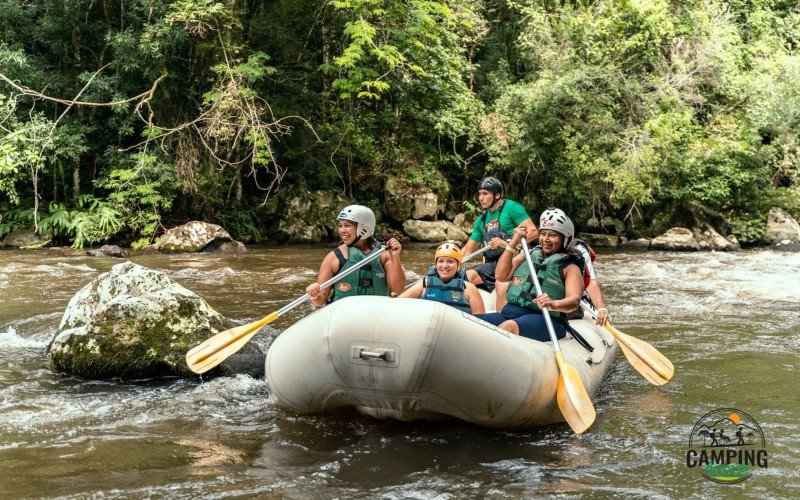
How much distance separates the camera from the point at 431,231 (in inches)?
682

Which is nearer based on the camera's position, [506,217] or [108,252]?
[506,217]

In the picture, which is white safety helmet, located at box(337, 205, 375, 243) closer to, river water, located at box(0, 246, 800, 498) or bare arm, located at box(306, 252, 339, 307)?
bare arm, located at box(306, 252, 339, 307)

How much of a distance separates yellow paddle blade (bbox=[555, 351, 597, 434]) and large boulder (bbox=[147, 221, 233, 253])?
11.0 m

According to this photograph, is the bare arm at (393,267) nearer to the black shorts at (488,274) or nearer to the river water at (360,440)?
the river water at (360,440)

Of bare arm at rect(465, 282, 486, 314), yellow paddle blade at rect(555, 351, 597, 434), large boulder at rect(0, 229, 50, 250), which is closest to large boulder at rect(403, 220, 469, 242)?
large boulder at rect(0, 229, 50, 250)

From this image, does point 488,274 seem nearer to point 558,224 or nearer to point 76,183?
point 558,224

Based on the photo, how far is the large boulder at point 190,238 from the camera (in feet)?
46.4

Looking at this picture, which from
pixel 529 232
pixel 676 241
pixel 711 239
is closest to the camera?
pixel 529 232

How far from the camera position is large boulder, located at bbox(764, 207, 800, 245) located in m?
17.8

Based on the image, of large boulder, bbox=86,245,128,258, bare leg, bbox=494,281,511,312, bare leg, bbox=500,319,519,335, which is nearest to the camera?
bare leg, bbox=500,319,519,335

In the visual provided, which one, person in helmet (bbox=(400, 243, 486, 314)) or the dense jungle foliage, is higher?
the dense jungle foliage

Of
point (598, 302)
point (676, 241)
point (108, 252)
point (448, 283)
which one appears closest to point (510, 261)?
point (448, 283)

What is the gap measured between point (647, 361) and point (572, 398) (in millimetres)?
1340

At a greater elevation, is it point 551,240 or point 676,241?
point 551,240
